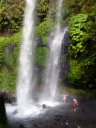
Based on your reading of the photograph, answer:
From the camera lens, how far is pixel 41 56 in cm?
1277

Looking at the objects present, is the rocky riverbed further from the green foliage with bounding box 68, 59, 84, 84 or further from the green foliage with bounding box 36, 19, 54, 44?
the green foliage with bounding box 36, 19, 54, 44

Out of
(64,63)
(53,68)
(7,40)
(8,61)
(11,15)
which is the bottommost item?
(53,68)

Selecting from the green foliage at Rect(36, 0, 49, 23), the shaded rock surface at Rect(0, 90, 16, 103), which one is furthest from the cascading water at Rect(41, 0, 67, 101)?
the green foliage at Rect(36, 0, 49, 23)

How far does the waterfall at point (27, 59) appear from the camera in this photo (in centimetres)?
1204

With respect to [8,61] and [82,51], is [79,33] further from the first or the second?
[8,61]

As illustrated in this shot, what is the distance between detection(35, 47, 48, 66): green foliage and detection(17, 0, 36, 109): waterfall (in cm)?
48

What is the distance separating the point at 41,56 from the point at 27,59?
3.95 ft

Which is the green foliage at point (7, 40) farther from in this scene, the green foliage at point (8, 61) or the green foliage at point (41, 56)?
the green foliage at point (41, 56)

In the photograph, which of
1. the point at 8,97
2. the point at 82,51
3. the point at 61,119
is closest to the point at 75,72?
the point at 82,51

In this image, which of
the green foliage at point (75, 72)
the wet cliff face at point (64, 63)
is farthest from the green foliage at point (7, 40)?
the green foliage at point (75, 72)

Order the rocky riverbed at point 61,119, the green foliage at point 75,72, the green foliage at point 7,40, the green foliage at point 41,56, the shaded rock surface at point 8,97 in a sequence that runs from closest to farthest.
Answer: the rocky riverbed at point 61,119 → the shaded rock surface at point 8,97 → the green foliage at point 75,72 → the green foliage at point 41,56 → the green foliage at point 7,40

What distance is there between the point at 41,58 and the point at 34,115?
16.9 ft

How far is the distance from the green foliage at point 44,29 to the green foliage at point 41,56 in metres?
0.66

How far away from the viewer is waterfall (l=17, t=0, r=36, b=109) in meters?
12.0
